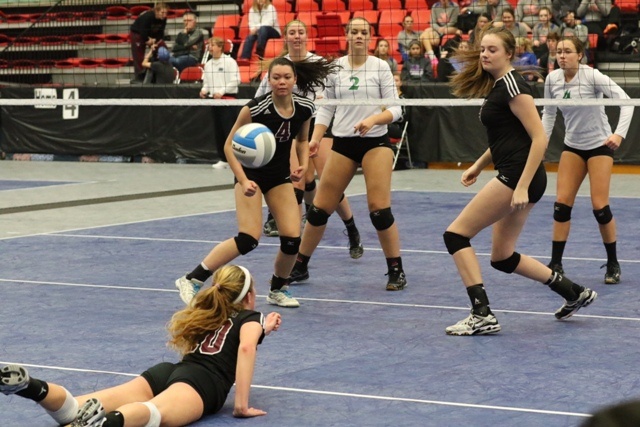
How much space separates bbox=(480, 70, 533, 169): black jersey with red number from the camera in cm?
645

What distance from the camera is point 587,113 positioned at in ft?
27.3

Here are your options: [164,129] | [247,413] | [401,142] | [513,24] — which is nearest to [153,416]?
[247,413]

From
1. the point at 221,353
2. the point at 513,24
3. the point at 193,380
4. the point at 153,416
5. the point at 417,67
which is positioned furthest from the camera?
the point at 417,67

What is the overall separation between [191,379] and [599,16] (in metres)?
14.5

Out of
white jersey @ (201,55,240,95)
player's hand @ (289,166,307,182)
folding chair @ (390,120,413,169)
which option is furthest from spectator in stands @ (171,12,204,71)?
player's hand @ (289,166,307,182)

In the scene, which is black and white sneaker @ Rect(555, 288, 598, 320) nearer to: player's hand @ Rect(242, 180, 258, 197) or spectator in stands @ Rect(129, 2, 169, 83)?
player's hand @ Rect(242, 180, 258, 197)

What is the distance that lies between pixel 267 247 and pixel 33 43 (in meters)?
14.9

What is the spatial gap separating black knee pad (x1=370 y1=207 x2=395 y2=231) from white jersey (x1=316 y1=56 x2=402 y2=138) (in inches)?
21.4

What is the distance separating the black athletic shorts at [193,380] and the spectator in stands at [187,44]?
15.8 metres

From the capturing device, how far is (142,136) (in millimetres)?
20297

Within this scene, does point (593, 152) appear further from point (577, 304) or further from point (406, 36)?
point (406, 36)

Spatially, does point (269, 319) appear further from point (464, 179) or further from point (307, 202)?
point (307, 202)

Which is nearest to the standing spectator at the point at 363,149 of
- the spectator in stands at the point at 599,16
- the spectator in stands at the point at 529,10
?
the spectator in stands at the point at 599,16

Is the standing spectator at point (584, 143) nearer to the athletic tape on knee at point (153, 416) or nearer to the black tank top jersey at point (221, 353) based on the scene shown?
the black tank top jersey at point (221, 353)
